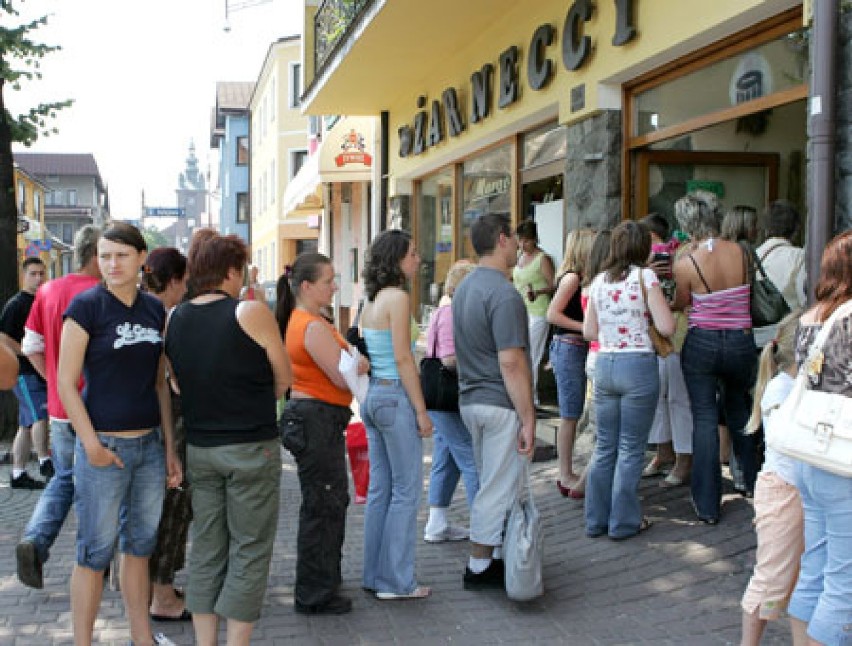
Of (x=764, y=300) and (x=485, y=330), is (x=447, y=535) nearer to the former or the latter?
(x=485, y=330)

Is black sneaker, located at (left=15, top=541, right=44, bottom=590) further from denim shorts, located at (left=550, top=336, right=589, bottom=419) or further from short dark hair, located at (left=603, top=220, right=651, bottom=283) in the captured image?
denim shorts, located at (left=550, top=336, right=589, bottom=419)

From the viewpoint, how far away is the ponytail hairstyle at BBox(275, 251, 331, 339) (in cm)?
447

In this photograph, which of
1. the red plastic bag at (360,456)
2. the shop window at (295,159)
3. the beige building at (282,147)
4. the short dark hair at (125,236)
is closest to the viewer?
the short dark hair at (125,236)

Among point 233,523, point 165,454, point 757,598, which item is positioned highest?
point 165,454

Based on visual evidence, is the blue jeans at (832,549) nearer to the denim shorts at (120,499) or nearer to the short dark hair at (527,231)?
the denim shorts at (120,499)

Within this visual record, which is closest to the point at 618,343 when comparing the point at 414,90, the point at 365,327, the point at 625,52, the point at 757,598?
the point at 365,327

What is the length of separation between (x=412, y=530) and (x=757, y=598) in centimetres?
179

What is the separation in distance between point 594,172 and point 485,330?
3.75 meters

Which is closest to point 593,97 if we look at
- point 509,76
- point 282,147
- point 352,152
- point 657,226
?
point 657,226

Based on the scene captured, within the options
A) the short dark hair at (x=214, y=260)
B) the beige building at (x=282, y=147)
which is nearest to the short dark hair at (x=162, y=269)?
the short dark hair at (x=214, y=260)

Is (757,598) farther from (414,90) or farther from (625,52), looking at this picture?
(414,90)

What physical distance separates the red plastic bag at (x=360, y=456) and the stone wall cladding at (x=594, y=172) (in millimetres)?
3415

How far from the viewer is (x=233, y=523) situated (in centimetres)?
376

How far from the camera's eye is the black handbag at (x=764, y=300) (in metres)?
5.39
